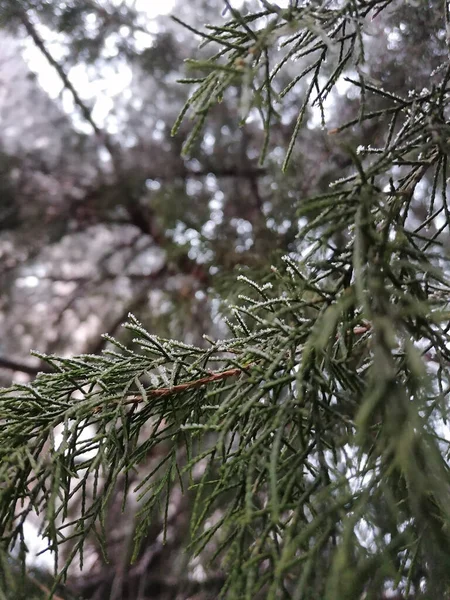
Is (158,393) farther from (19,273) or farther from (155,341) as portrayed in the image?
(19,273)

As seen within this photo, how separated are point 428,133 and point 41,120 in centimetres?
515

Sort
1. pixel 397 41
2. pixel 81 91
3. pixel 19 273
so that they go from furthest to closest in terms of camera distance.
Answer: pixel 19 273 < pixel 81 91 < pixel 397 41

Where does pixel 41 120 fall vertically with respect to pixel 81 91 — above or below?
above

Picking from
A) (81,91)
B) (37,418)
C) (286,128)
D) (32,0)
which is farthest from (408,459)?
(81,91)

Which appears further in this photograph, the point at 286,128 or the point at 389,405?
the point at 286,128

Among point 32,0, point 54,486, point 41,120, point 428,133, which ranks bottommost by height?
point 54,486

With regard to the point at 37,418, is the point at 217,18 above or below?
above

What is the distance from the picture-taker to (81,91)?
4445 millimetres

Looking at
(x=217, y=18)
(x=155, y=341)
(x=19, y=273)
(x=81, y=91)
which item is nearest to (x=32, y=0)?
(x=81, y=91)

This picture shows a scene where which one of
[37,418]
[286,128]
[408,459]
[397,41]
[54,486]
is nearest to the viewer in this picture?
[408,459]

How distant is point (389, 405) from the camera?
0.75 m

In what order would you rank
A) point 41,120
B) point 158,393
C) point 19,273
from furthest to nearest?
point 41,120, point 19,273, point 158,393

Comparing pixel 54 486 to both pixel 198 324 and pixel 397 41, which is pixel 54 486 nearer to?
pixel 397 41

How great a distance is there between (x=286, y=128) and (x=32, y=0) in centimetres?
192
